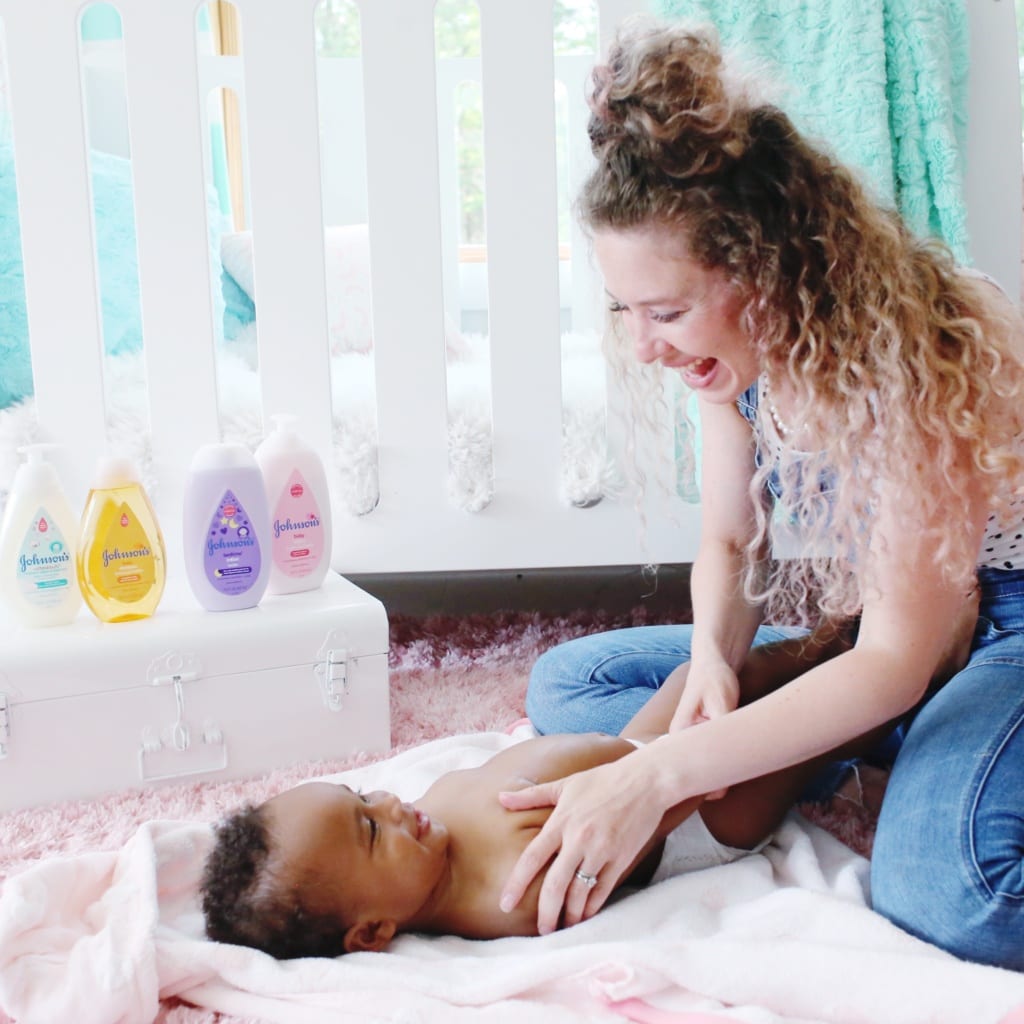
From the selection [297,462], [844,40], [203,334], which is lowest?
[297,462]

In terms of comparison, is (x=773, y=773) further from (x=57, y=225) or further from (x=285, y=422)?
(x=57, y=225)

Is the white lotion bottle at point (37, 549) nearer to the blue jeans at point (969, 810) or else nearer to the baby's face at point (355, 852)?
the baby's face at point (355, 852)

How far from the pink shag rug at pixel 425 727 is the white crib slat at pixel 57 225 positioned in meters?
0.44

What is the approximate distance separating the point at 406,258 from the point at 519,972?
906 millimetres

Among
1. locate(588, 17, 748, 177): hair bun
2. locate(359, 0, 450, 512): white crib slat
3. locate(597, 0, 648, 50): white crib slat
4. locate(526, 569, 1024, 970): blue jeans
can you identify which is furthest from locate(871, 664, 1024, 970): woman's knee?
locate(597, 0, 648, 50): white crib slat

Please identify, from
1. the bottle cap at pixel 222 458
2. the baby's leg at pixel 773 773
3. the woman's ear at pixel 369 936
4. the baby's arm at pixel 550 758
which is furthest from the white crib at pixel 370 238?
the woman's ear at pixel 369 936

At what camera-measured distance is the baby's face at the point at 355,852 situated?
83 cm

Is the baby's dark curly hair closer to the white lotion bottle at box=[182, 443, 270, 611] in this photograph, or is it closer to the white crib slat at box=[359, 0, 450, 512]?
the white lotion bottle at box=[182, 443, 270, 611]

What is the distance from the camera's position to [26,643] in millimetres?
1176

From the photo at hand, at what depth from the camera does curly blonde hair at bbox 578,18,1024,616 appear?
86cm

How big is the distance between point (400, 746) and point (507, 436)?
0.41 m

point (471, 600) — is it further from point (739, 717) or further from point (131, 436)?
point (739, 717)

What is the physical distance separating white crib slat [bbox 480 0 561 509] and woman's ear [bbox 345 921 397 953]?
706 millimetres

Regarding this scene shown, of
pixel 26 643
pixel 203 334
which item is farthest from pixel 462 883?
pixel 203 334
